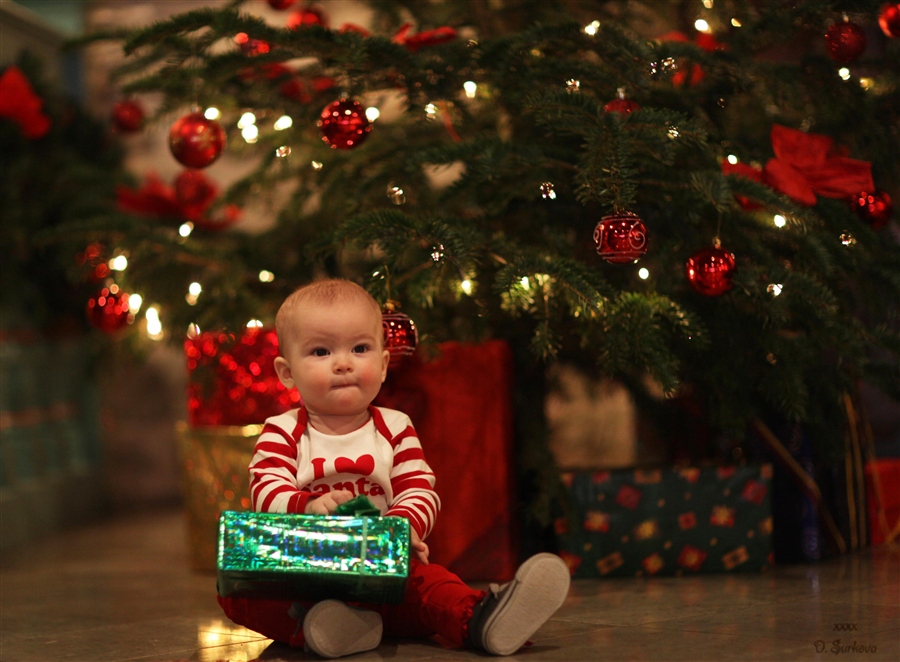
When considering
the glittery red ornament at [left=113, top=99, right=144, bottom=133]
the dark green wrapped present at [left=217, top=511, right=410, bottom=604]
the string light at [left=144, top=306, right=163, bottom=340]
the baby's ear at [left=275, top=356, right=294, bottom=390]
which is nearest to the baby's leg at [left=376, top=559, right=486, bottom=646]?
the dark green wrapped present at [left=217, top=511, right=410, bottom=604]

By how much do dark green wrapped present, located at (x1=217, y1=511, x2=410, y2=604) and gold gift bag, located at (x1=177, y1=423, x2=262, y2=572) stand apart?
908mm

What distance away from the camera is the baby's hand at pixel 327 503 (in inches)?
64.2

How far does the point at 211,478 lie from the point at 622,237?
4.10 feet

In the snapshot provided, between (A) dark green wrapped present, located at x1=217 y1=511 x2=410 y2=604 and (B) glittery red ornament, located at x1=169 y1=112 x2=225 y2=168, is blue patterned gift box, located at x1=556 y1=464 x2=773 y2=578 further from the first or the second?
(B) glittery red ornament, located at x1=169 y1=112 x2=225 y2=168

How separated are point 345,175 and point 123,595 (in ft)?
3.52

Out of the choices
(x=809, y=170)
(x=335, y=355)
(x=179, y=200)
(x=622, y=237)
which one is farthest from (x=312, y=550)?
(x=179, y=200)

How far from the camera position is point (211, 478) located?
256 cm

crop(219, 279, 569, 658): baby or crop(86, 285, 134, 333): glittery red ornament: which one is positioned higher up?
crop(86, 285, 134, 333): glittery red ornament

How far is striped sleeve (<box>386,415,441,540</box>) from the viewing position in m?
1.71

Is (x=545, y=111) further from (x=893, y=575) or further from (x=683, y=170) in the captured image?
(x=893, y=575)

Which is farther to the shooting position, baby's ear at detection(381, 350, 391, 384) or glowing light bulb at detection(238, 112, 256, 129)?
glowing light bulb at detection(238, 112, 256, 129)

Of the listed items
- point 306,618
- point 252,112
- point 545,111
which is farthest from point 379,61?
point 306,618

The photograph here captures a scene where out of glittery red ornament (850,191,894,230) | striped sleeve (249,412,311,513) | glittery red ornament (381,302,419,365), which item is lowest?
striped sleeve (249,412,311,513)

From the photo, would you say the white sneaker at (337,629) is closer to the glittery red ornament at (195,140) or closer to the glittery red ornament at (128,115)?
the glittery red ornament at (195,140)
